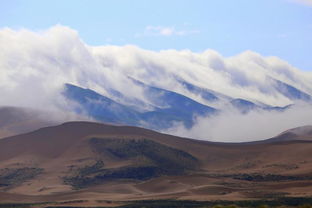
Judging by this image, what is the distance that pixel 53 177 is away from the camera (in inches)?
7761

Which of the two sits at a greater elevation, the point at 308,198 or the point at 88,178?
the point at 88,178

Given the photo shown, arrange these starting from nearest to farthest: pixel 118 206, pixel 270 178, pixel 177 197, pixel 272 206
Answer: pixel 272 206 < pixel 118 206 < pixel 177 197 < pixel 270 178

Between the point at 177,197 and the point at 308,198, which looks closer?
the point at 308,198

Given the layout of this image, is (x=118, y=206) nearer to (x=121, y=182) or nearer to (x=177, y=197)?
(x=177, y=197)

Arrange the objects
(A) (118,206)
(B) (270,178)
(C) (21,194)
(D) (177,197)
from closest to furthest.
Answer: (A) (118,206), (D) (177,197), (C) (21,194), (B) (270,178)

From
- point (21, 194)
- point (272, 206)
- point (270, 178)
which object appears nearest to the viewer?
point (272, 206)

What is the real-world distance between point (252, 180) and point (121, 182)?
93.2 feet

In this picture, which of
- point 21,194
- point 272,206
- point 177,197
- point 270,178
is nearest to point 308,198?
point 272,206

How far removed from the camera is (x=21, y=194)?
563 ft

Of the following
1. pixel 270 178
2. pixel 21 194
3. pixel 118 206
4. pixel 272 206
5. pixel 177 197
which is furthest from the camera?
pixel 270 178

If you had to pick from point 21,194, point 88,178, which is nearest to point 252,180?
point 88,178

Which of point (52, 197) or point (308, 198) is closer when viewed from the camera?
point (308, 198)

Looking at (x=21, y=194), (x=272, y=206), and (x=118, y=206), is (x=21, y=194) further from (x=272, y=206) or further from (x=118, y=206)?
(x=272, y=206)

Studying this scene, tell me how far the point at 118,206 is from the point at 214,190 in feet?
100
